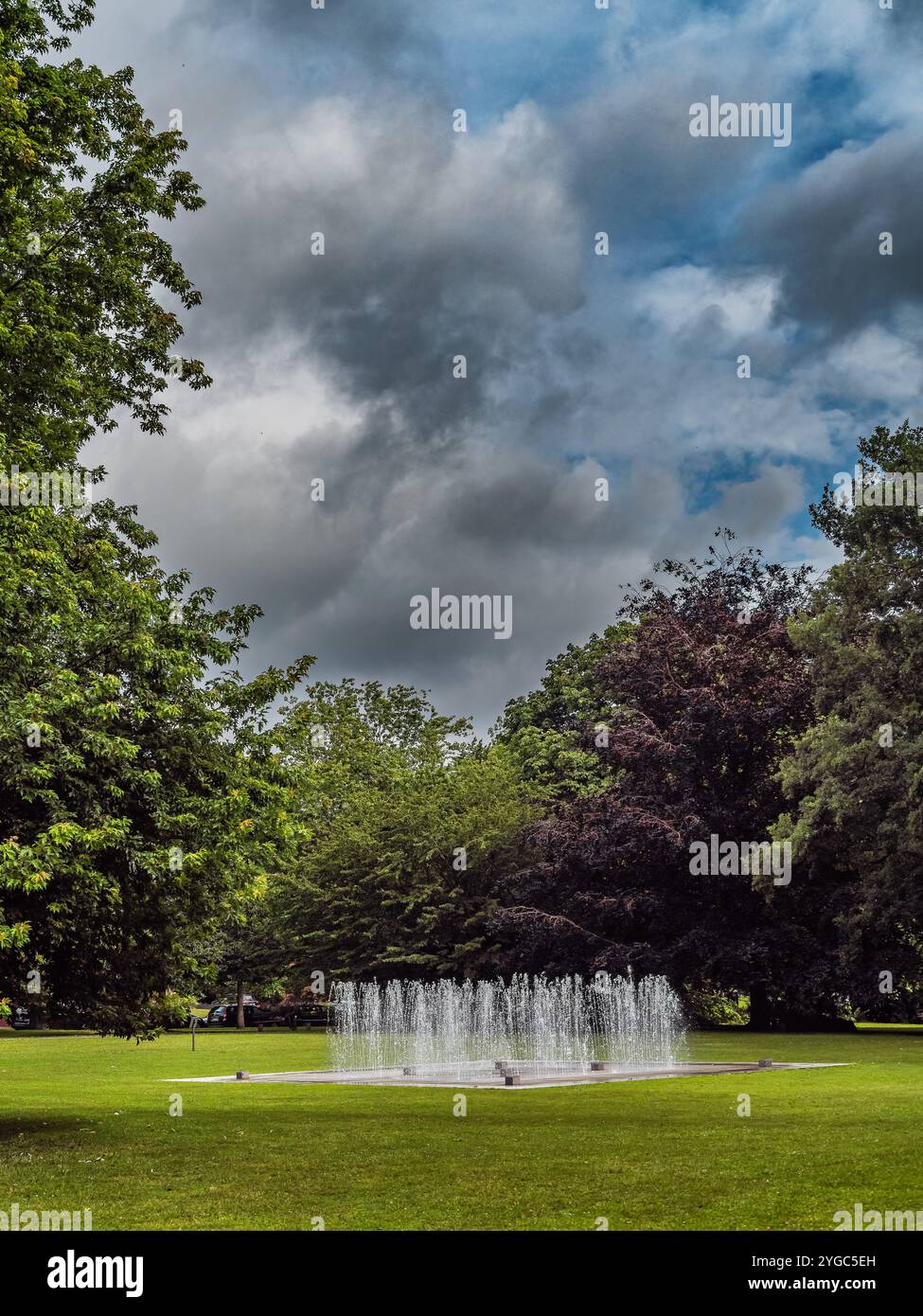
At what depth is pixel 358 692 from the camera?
264 feet

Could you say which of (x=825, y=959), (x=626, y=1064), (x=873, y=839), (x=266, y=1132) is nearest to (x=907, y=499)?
(x=873, y=839)

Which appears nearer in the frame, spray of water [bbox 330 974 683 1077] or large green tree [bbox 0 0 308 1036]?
large green tree [bbox 0 0 308 1036]

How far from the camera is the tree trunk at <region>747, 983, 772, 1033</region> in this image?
47.2 m

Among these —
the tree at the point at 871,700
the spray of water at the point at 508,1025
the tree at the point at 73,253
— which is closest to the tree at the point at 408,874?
the spray of water at the point at 508,1025

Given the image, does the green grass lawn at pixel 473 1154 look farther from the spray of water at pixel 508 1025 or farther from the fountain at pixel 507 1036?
the spray of water at pixel 508 1025

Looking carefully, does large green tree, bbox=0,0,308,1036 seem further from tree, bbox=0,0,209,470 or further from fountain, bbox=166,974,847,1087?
fountain, bbox=166,974,847,1087

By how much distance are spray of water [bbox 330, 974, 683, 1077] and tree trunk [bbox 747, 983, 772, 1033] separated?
3476 millimetres

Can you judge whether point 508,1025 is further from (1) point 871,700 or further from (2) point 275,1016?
(2) point 275,1016

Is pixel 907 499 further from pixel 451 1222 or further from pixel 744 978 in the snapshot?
pixel 451 1222

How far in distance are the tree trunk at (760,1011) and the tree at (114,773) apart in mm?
32611

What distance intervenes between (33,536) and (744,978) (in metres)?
35.7

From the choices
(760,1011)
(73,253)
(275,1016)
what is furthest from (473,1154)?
(275,1016)

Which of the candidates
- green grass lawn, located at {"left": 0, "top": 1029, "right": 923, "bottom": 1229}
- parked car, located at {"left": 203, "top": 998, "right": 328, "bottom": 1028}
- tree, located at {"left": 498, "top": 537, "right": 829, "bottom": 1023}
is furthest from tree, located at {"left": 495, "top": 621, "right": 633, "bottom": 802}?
green grass lawn, located at {"left": 0, "top": 1029, "right": 923, "bottom": 1229}
